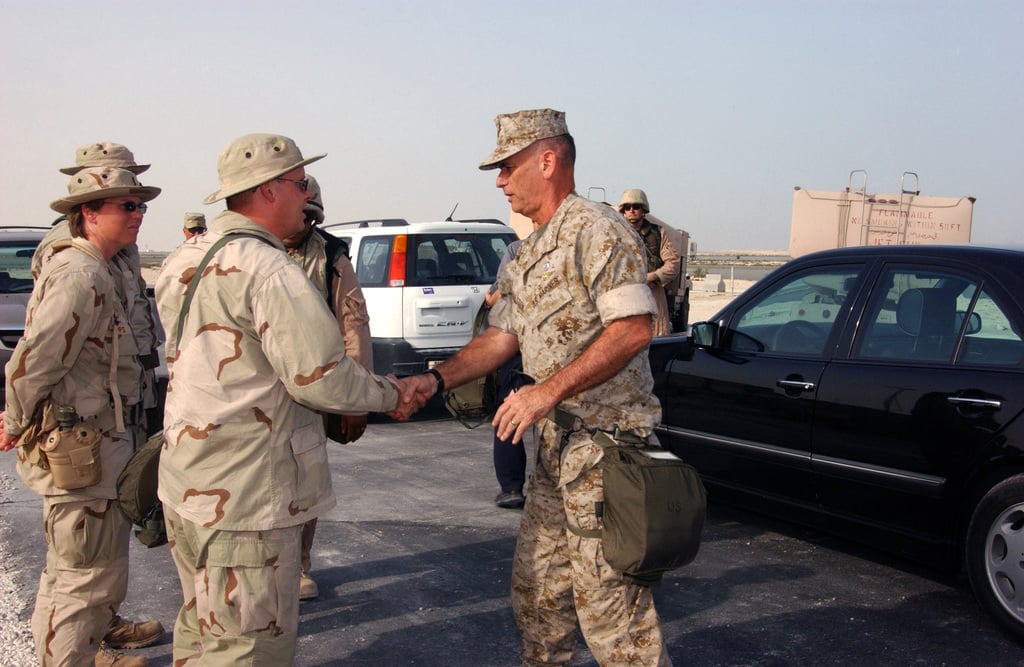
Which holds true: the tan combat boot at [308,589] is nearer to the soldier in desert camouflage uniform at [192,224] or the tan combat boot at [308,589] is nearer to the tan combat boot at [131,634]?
the tan combat boot at [131,634]

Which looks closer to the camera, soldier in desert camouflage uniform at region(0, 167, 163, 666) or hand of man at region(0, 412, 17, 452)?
soldier in desert camouflage uniform at region(0, 167, 163, 666)

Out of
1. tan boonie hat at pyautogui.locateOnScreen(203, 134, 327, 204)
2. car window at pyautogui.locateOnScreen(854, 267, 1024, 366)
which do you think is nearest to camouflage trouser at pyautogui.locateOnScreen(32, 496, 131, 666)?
tan boonie hat at pyautogui.locateOnScreen(203, 134, 327, 204)

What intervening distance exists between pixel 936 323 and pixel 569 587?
243 centimetres

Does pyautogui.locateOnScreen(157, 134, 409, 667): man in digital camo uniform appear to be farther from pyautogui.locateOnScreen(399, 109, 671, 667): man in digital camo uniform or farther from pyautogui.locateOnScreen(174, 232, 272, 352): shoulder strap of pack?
pyautogui.locateOnScreen(399, 109, 671, 667): man in digital camo uniform

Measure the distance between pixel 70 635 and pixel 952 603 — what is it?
376 cm

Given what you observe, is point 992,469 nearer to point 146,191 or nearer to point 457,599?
point 457,599

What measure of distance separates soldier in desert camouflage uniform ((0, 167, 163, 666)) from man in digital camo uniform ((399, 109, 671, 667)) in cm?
122

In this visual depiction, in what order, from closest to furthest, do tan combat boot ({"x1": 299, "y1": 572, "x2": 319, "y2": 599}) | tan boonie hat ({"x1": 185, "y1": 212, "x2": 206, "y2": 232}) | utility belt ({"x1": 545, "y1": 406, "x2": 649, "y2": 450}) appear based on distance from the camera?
utility belt ({"x1": 545, "y1": 406, "x2": 649, "y2": 450}), tan combat boot ({"x1": 299, "y1": 572, "x2": 319, "y2": 599}), tan boonie hat ({"x1": 185, "y1": 212, "x2": 206, "y2": 232})

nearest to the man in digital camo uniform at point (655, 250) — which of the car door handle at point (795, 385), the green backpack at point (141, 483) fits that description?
the car door handle at point (795, 385)

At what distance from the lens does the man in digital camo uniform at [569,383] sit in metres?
2.92

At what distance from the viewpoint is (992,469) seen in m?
4.13

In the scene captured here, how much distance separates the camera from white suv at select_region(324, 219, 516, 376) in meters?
9.23

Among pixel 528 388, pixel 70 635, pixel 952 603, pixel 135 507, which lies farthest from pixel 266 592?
pixel 952 603

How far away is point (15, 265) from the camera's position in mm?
10172
